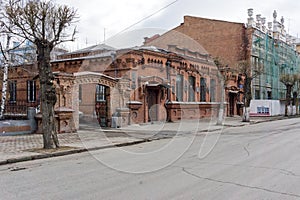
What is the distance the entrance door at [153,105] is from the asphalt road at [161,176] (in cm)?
1387

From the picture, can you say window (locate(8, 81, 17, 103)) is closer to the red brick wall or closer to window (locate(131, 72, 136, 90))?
window (locate(131, 72, 136, 90))

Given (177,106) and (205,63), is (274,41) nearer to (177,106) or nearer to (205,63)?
(205,63)

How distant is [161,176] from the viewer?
7.72 metres

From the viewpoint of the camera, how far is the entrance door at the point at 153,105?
25.5m

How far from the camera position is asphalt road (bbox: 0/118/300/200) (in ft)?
20.5

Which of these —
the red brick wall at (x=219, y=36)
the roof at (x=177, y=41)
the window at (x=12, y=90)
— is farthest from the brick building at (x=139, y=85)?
the red brick wall at (x=219, y=36)

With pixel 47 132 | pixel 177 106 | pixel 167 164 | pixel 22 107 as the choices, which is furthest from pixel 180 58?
pixel 167 164

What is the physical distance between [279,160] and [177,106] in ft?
59.8

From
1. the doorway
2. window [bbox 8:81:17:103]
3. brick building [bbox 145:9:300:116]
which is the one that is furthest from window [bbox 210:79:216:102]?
window [bbox 8:81:17:103]

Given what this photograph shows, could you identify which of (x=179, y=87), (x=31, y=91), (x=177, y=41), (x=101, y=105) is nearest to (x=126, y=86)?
(x=101, y=105)

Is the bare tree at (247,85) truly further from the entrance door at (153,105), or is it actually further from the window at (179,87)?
the entrance door at (153,105)

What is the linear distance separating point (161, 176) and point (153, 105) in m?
18.3

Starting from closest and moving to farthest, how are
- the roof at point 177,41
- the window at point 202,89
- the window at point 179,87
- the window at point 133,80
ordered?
the window at point 133,80, the window at point 179,87, the window at point 202,89, the roof at point 177,41

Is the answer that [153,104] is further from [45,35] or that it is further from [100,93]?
[45,35]
